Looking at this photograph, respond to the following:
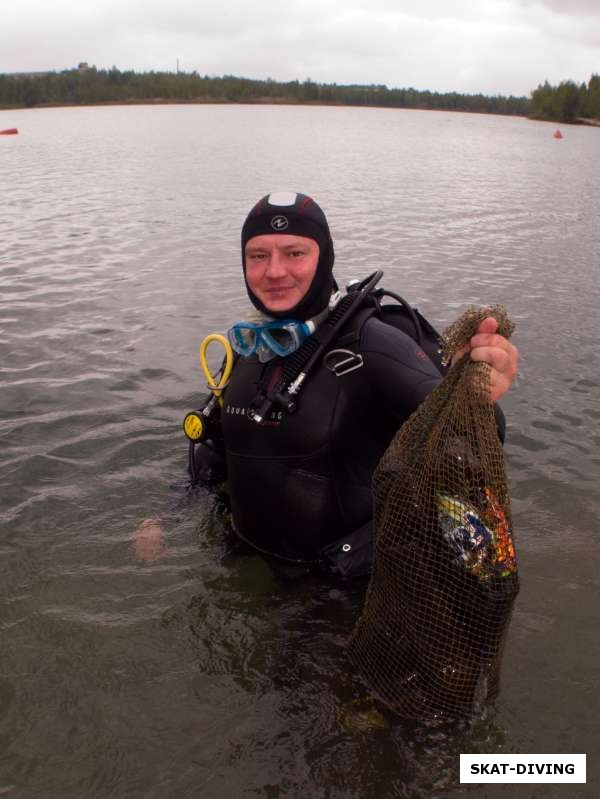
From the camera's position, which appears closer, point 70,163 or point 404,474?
point 404,474

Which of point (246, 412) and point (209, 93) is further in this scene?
point (209, 93)

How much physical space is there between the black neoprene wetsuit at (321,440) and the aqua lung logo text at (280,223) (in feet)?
2.25

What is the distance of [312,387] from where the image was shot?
3.80 metres

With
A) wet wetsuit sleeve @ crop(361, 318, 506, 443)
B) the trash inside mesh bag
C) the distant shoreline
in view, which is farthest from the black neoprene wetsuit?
the distant shoreline

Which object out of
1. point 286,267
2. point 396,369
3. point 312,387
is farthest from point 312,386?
point 286,267

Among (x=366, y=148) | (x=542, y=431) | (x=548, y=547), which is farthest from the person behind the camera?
(x=366, y=148)

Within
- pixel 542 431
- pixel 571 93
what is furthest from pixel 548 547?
pixel 571 93

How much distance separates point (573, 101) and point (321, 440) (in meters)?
144

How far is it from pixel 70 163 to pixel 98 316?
25.8m

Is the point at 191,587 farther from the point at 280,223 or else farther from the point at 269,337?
the point at 280,223

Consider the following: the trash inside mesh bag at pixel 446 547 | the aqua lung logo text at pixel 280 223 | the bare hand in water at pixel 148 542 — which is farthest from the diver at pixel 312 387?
the bare hand in water at pixel 148 542

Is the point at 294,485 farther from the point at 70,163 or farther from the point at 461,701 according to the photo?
the point at 70,163

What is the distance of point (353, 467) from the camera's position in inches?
155

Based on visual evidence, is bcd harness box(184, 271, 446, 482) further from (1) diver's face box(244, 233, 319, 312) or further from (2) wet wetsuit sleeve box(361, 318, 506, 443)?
(1) diver's face box(244, 233, 319, 312)
